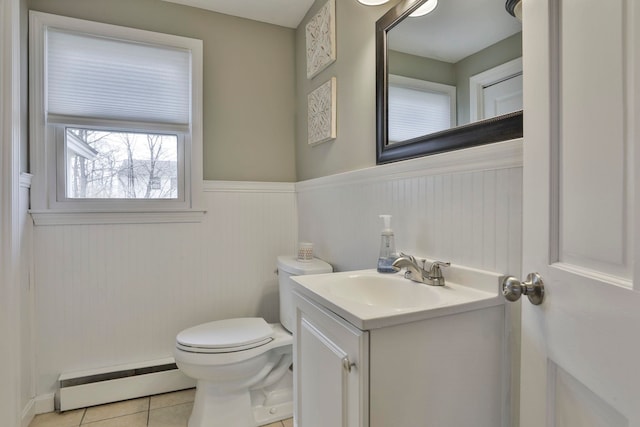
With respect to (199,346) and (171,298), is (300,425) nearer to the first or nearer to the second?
(199,346)

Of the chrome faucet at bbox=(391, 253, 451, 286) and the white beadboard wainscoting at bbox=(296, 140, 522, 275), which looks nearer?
the white beadboard wainscoting at bbox=(296, 140, 522, 275)

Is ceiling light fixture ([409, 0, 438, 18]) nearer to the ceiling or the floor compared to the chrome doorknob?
nearer to the ceiling

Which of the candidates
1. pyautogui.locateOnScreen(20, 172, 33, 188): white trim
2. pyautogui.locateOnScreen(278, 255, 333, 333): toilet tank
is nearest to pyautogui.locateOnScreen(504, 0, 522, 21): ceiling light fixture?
pyautogui.locateOnScreen(278, 255, 333, 333): toilet tank

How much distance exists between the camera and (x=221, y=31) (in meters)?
2.11

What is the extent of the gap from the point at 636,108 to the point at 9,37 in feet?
6.71

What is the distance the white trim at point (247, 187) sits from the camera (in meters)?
2.08

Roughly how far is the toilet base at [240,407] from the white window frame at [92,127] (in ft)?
3.23

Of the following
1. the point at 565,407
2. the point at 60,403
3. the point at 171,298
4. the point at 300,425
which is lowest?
the point at 60,403

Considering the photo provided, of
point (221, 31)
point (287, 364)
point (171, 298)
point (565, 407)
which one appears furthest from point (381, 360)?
point (221, 31)

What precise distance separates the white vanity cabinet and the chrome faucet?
17 cm

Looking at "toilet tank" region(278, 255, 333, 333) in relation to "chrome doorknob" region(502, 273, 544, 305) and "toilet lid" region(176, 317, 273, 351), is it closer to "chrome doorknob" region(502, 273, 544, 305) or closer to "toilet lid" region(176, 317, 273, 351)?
"toilet lid" region(176, 317, 273, 351)

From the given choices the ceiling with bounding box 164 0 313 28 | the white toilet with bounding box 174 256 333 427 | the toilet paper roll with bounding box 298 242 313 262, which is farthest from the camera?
the ceiling with bounding box 164 0 313 28

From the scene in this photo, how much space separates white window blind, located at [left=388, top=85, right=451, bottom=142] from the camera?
111 centimetres

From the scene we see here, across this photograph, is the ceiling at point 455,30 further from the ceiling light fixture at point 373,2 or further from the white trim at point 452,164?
the white trim at point 452,164
